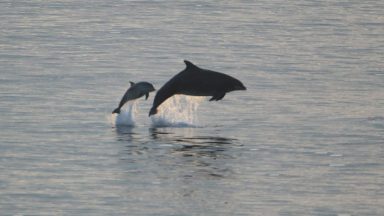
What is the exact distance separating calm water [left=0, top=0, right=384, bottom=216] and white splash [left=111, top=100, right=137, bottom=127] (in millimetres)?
256

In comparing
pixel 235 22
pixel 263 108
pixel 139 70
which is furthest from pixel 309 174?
pixel 235 22

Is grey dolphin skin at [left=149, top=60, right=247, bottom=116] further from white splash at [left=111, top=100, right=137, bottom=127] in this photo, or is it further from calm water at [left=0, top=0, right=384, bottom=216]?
white splash at [left=111, top=100, right=137, bottom=127]

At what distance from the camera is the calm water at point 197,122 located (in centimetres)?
2484

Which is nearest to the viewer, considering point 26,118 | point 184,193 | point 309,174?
point 184,193

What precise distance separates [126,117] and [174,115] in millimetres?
1246

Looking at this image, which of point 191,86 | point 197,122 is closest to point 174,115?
point 197,122

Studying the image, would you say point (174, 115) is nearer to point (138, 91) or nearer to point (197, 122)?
point (197, 122)

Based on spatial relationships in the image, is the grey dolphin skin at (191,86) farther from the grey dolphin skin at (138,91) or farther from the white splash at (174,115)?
the grey dolphin skin at (138,91)

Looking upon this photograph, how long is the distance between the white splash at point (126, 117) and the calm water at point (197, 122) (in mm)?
256

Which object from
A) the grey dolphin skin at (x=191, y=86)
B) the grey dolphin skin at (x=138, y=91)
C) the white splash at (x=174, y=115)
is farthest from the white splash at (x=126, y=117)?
the grey dolphin skin at (x=191, y=86)

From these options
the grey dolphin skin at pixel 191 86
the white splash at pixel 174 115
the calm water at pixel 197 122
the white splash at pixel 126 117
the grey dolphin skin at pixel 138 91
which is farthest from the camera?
the grey dolphin skin at pixel 138 91

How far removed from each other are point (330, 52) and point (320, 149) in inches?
837

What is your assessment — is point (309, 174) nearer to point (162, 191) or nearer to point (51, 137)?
point (162, 191)

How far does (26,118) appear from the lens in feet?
112
